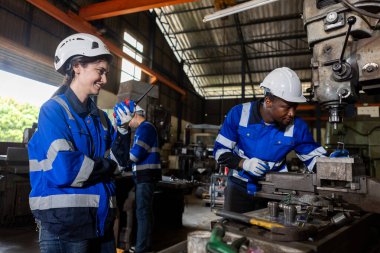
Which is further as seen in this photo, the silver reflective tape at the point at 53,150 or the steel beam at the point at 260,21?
the steel beam at the point at 260,21

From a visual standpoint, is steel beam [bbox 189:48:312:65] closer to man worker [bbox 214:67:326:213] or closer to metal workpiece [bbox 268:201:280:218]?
man worker [bbox 214:67:326:213]

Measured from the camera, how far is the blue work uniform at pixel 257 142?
1466 millimetres

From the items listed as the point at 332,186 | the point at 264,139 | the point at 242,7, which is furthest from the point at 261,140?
the point at 242,7

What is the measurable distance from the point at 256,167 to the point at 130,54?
745cm

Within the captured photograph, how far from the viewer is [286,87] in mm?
1369

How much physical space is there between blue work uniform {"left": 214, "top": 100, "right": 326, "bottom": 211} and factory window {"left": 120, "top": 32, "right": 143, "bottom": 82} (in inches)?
266

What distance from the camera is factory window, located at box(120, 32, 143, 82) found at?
7.88 meters

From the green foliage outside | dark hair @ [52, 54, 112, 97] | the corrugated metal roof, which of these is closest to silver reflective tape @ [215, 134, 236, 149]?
dark hair @ [52, 54, 112, 97]

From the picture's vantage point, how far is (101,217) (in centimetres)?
103

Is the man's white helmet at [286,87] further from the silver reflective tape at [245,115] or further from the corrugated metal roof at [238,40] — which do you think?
the corrugated metal roof at [238,40]

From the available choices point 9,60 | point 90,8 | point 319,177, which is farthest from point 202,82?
point 319,177

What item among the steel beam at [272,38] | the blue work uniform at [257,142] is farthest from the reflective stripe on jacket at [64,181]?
the steel beam at [272,38]

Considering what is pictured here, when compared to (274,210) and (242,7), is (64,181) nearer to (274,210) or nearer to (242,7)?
(274,210)

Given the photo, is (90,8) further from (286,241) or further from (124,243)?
(286,241)
